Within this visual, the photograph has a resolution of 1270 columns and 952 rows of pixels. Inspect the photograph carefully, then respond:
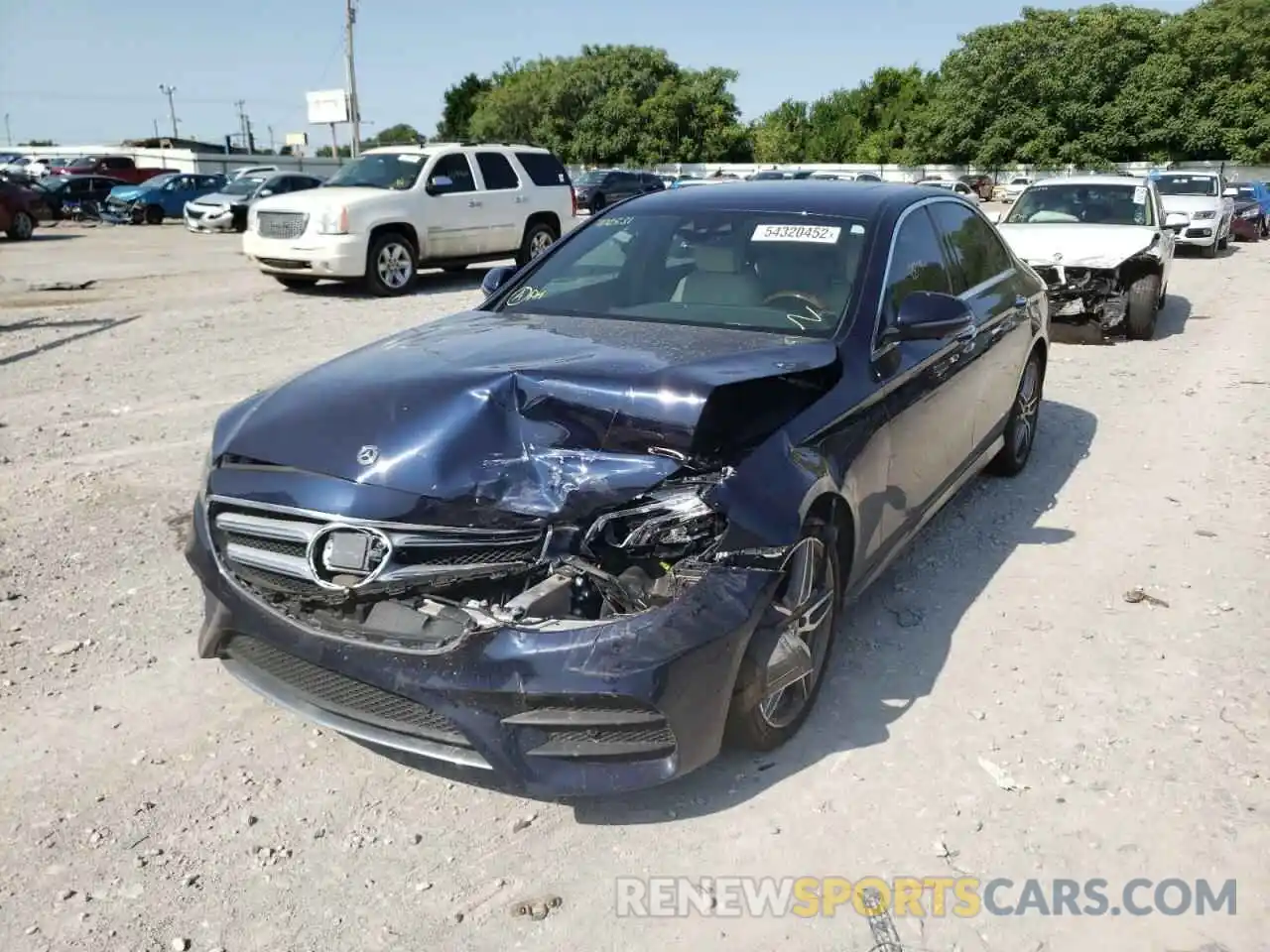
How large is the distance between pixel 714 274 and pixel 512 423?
61.3 inches

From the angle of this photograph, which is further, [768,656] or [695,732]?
[768,656]

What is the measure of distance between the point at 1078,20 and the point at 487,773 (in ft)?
210

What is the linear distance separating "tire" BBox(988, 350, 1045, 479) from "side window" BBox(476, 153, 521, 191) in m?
10.4

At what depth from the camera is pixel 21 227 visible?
941 inches

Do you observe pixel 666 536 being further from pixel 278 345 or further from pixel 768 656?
pixel 278 345

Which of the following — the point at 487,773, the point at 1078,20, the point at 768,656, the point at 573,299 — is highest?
the point at 1078,20

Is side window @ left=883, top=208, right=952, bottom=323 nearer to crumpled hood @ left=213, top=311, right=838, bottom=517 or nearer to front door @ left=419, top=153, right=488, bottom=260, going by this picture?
crumpled hood @ left=213, top=311, right=838, bottom=517

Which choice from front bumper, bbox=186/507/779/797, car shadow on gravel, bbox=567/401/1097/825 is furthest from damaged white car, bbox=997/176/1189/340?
front bumper, bbox=186/507/779/797

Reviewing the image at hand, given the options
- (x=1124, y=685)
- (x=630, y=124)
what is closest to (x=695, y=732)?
(x=1124, y=685)

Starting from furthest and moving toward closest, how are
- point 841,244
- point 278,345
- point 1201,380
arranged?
point 278,345 < point 1201,380 < point 841,244

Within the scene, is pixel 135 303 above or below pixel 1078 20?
below

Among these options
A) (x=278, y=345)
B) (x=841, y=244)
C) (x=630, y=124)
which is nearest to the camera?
(x=841, y=244)

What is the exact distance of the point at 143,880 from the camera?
2.72 m

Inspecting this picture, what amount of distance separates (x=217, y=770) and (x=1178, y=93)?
201ft
